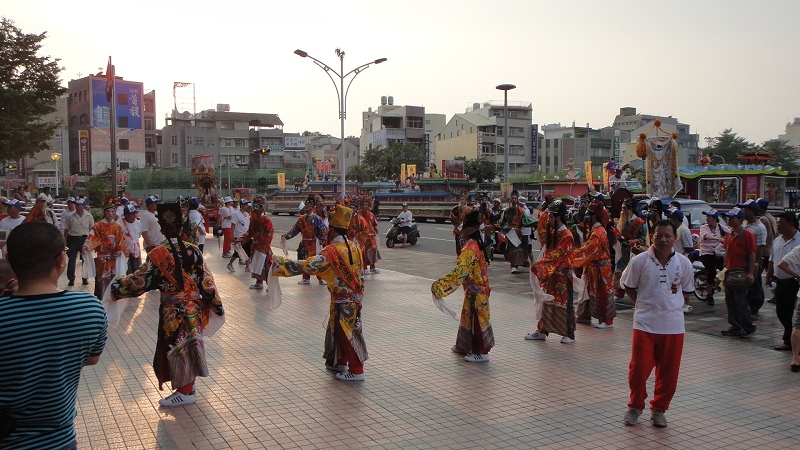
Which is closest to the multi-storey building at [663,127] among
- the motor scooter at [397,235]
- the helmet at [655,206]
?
the motor scooter at [397,235]

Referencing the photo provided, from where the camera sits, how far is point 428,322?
1022 centimetres

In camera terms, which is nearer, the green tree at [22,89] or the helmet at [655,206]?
the helmet at [655,206]

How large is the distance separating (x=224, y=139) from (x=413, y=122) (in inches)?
896

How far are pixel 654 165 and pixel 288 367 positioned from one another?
16.6 metres

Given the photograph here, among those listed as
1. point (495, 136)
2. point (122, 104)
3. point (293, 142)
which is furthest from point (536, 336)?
point (293, 142)

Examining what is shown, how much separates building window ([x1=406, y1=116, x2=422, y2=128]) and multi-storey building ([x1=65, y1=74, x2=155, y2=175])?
3093 centimetres

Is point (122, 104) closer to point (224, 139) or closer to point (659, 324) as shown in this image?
point (224, 139)

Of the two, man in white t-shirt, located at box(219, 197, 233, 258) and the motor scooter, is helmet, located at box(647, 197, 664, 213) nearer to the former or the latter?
man in white t-shirt, located at box(219, 197, 233, 258)

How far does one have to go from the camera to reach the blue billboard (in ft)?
251

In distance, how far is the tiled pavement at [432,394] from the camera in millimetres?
5465

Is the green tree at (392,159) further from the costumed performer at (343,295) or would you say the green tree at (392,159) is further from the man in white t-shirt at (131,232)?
the costumed performer at (343,295)

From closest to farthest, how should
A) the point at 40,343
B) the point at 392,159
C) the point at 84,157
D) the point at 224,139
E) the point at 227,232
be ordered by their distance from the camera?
the point at 40,343 < the point at 227,232 < the point at 392,159 < the point at 84,157 < the point at 224,139

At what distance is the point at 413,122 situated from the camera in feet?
286

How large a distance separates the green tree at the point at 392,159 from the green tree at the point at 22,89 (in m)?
47.6
